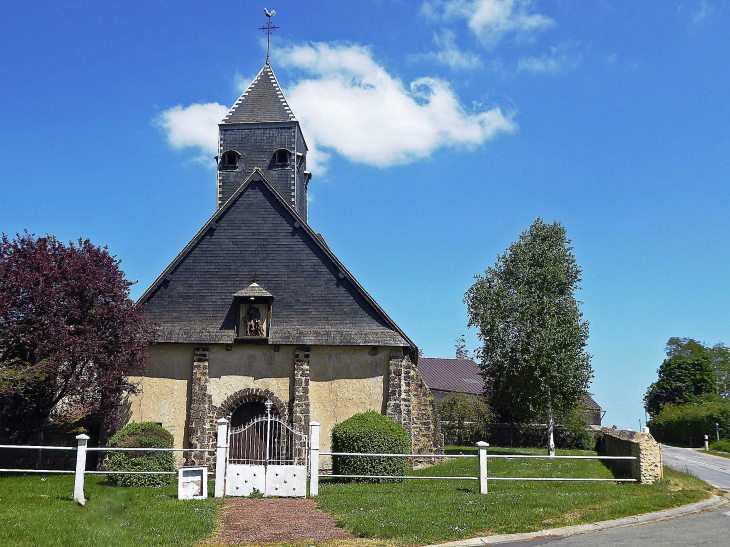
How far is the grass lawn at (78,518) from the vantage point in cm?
880

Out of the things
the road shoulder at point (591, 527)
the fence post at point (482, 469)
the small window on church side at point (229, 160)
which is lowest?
the road shoulder at point (591, 527)

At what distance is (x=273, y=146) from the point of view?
25.2 m

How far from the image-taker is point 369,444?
1700 cm

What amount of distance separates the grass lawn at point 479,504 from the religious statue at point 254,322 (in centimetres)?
605

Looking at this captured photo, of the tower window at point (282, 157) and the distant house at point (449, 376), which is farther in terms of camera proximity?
the distant house at point (449, 376)

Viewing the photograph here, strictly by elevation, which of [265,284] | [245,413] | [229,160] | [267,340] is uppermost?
[229,160]

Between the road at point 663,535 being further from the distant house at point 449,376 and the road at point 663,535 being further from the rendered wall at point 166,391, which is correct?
the distant house at point 449,376

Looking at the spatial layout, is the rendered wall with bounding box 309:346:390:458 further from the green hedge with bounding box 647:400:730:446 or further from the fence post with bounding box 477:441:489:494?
the green hedge with bounding box 647:400:730:446

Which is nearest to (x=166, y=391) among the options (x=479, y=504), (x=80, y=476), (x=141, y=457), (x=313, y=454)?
(x=141, y=457)

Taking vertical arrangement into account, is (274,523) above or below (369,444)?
below

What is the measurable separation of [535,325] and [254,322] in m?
14.2

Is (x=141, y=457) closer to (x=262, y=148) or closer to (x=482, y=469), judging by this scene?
(x=482, y=469)

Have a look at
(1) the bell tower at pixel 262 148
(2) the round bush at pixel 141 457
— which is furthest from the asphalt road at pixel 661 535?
(1) the bell tower at pixel 262 148

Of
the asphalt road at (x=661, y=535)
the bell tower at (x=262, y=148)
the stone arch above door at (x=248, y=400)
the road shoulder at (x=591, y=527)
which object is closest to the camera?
the asphalt road at (x=661, y=535)
